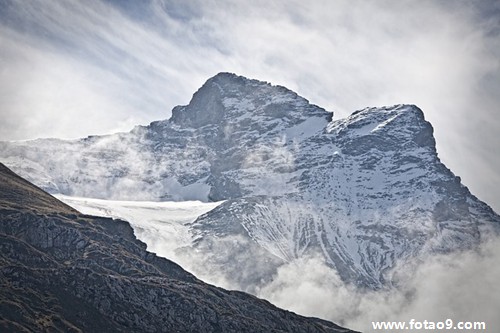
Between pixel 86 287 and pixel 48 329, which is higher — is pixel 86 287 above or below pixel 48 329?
above

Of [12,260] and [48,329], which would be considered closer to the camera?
[48,329]

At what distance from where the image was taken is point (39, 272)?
19725 centimetres

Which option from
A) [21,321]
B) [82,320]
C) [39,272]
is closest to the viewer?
[21,321]

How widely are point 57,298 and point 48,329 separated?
14.9 metres

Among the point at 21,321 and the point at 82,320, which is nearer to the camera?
the point at 21,321

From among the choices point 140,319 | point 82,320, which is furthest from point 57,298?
point 140,319

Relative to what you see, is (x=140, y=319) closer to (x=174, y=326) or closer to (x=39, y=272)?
(x=174, y=326)

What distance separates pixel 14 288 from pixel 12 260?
15.2 metres

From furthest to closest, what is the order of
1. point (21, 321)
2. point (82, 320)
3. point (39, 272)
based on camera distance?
point (39, 272)
point (82, 320)
point (21, 321)

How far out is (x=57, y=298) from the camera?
189 meters

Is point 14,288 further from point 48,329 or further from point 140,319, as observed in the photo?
point 140,319

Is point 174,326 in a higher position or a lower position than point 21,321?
higher

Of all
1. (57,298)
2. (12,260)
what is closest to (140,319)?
(57,298)

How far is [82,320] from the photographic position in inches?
7298
